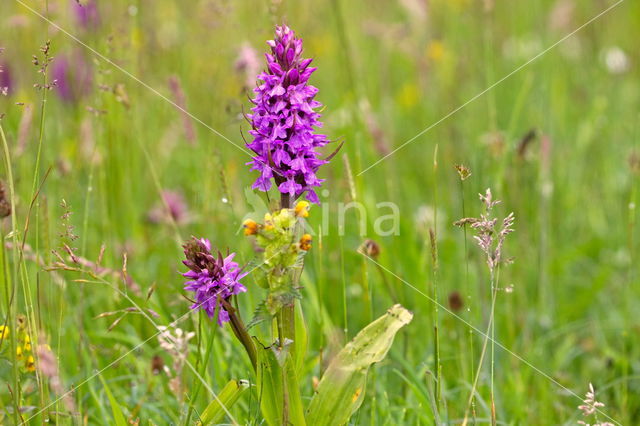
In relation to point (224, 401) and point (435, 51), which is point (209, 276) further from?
point (435, 51)

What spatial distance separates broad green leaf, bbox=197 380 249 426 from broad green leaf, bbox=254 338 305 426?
0.17 feet

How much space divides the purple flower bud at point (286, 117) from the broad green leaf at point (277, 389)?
0.33 metres

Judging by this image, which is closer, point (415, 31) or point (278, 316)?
point (278, 316)

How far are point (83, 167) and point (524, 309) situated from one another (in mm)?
2160

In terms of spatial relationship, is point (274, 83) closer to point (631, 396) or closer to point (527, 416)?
point (527, 416)

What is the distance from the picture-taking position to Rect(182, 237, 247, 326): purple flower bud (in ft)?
4.26

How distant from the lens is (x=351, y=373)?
4.71ft

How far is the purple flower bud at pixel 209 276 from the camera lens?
130 centimetres

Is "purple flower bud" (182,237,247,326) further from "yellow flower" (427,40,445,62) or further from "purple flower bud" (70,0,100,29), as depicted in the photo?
"yellow flower" (427,40,445,62)

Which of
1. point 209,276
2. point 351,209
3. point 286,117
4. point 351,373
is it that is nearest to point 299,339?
point 351,373

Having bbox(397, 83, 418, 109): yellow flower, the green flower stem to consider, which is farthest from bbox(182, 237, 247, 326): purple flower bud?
bbox(397, 83, 418, 109): yellow flower

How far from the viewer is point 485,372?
2061mm

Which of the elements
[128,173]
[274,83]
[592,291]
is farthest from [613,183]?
[274,83]

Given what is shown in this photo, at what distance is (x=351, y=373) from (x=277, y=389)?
16cm
